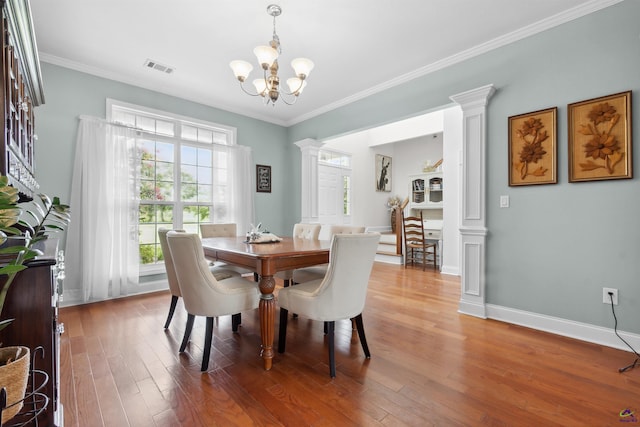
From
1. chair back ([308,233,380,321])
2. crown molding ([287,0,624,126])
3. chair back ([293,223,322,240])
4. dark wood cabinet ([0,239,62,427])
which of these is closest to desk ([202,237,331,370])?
chair back ([308,233,380,321])

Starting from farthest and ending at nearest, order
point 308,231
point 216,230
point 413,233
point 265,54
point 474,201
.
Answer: point 413,233, point 216,230, point 308,231, point 474,201, point 265,54

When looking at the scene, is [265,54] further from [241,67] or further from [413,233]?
[413,233]

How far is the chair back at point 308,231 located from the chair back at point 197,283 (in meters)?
1.45

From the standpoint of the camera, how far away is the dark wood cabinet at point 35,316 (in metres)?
1.02

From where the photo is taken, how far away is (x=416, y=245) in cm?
530

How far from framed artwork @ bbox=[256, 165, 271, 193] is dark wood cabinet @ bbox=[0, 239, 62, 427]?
3.94 metres

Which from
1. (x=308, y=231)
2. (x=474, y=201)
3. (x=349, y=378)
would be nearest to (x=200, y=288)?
(x=349, y=378)

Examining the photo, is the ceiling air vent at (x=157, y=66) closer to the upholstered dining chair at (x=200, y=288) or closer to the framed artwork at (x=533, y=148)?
the upholstered dining chair at (x=200, y=288)

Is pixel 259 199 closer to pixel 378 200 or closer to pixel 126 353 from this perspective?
pixel 126 353

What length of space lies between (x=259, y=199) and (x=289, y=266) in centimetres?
308

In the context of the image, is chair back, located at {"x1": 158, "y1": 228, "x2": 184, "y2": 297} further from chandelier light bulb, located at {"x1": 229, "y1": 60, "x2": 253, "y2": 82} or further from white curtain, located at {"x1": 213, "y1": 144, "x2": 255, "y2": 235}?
white curtain, located at {"x1": 213, "y1": 144, "x2": 255, "y2": 235}

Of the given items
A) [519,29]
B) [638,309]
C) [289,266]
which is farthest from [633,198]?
[289,266]

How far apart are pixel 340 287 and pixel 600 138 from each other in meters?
2.40

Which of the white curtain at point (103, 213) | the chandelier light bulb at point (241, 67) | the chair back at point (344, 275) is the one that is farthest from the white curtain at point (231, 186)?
the chair back at point (344, 275)
